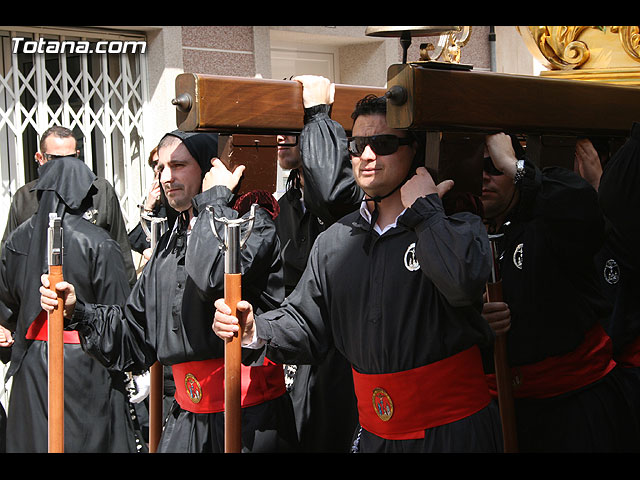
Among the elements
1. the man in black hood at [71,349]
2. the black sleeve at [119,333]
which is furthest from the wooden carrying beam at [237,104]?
the man in black hood at [71,349]

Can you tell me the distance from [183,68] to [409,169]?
4631 millimetres

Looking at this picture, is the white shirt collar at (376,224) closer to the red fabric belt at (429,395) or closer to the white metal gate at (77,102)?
the red fabric belt at (429,395)

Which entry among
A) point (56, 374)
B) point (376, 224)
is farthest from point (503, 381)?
point (56, 374)

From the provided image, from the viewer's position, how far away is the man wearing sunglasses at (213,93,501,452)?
2758 millimetres

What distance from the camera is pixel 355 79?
29.6 feet

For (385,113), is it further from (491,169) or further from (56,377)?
(56,377)

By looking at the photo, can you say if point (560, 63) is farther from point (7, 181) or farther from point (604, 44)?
point (7, 181)

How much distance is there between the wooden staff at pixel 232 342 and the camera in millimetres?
3021

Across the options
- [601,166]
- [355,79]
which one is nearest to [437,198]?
[601,166]

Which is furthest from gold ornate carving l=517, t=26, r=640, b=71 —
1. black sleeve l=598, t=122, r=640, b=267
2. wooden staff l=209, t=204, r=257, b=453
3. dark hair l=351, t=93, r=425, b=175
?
wooden staff l=209, t=204, r=257, b=453

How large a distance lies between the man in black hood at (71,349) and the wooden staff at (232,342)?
161 centimetres

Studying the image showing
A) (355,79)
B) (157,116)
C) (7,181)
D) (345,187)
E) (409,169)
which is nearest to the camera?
(409,169)

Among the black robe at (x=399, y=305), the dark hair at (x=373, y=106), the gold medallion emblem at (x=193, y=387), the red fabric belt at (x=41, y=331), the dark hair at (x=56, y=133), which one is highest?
the dark hair at (x=56, y=133)

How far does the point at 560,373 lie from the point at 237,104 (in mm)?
1571
